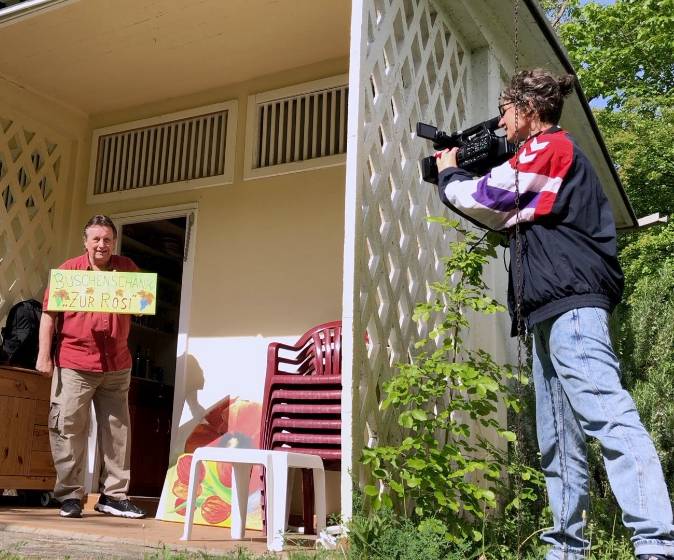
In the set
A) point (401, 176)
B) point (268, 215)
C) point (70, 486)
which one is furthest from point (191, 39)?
point (70, 486)

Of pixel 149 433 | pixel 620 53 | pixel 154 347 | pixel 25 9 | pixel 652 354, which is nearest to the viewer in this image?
pixel 25 9

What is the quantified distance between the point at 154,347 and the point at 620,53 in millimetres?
9951

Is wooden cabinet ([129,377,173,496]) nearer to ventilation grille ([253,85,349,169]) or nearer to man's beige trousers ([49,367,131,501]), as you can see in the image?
man's beige trousers ([49,367,131,501])

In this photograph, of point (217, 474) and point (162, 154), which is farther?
point (162, 154)

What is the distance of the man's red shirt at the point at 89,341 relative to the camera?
4.24 meters

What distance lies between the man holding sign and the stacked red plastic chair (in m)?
0.89

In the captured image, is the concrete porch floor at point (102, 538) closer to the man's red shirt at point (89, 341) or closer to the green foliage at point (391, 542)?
the green foliage at point (391, 542)

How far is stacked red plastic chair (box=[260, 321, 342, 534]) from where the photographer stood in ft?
12.7

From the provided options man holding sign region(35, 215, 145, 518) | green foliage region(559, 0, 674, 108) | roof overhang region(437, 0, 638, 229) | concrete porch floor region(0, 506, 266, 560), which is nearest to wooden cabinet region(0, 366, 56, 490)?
concrete porch floor region(0, 506, 266, 560)

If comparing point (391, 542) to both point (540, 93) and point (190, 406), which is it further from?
point (190, 406)

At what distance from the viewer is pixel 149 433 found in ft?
19.5

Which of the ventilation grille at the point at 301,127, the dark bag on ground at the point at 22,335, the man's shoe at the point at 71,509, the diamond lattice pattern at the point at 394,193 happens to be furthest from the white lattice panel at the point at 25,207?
Answer: the diamond lattice pattern at the point at 394,193

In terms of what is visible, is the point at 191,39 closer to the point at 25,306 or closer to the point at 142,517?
the point at 25,306

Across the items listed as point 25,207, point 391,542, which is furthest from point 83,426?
point 391,542
